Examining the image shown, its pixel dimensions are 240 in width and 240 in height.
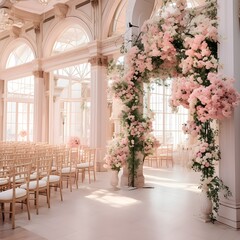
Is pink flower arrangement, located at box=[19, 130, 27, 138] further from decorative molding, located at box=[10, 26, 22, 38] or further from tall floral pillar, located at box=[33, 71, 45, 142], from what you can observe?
decorative molding, located at box=[10, 26, 22, 38]

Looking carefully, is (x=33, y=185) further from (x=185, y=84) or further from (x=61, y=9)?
(x=61, y=9)

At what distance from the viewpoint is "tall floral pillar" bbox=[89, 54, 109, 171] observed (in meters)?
10.7

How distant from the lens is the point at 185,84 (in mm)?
4672

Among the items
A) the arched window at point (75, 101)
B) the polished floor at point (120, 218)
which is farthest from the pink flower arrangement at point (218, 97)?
the arched window at point (75, 101)

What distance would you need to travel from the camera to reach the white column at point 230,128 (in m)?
4.46

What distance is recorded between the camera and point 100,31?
10.7 m

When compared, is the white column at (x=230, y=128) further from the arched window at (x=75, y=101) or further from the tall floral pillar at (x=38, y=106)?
the arched window at (x=75, y=101)

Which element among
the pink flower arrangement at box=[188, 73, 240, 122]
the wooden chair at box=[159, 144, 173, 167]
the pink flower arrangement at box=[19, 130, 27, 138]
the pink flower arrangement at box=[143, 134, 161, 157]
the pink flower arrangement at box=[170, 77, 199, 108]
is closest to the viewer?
the pink flower arrangement at box=[188, 73, 240, 122]

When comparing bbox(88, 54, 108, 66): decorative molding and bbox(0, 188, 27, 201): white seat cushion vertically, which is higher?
bbox(88, 54, 108, 66): decorative molding

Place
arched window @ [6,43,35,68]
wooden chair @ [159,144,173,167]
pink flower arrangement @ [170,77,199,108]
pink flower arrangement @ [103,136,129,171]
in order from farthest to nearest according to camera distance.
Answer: arched window @ [6,43,35,68] → wooden chair @ [159,144,173,167] → pink flower arrangement @ [103,136,129,171] → pink flower arrangement @ [170,77,199,108]

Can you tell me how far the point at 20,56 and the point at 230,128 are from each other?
512 inches

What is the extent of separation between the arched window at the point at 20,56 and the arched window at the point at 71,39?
206 centimetres

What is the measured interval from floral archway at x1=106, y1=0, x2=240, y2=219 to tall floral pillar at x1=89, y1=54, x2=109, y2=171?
3562 millimetres

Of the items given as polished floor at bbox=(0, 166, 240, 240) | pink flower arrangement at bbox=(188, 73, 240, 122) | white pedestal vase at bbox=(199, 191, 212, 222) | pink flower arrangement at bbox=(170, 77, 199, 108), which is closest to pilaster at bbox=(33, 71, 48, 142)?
polished floor at bbox=(0, 166, 240, 240)
